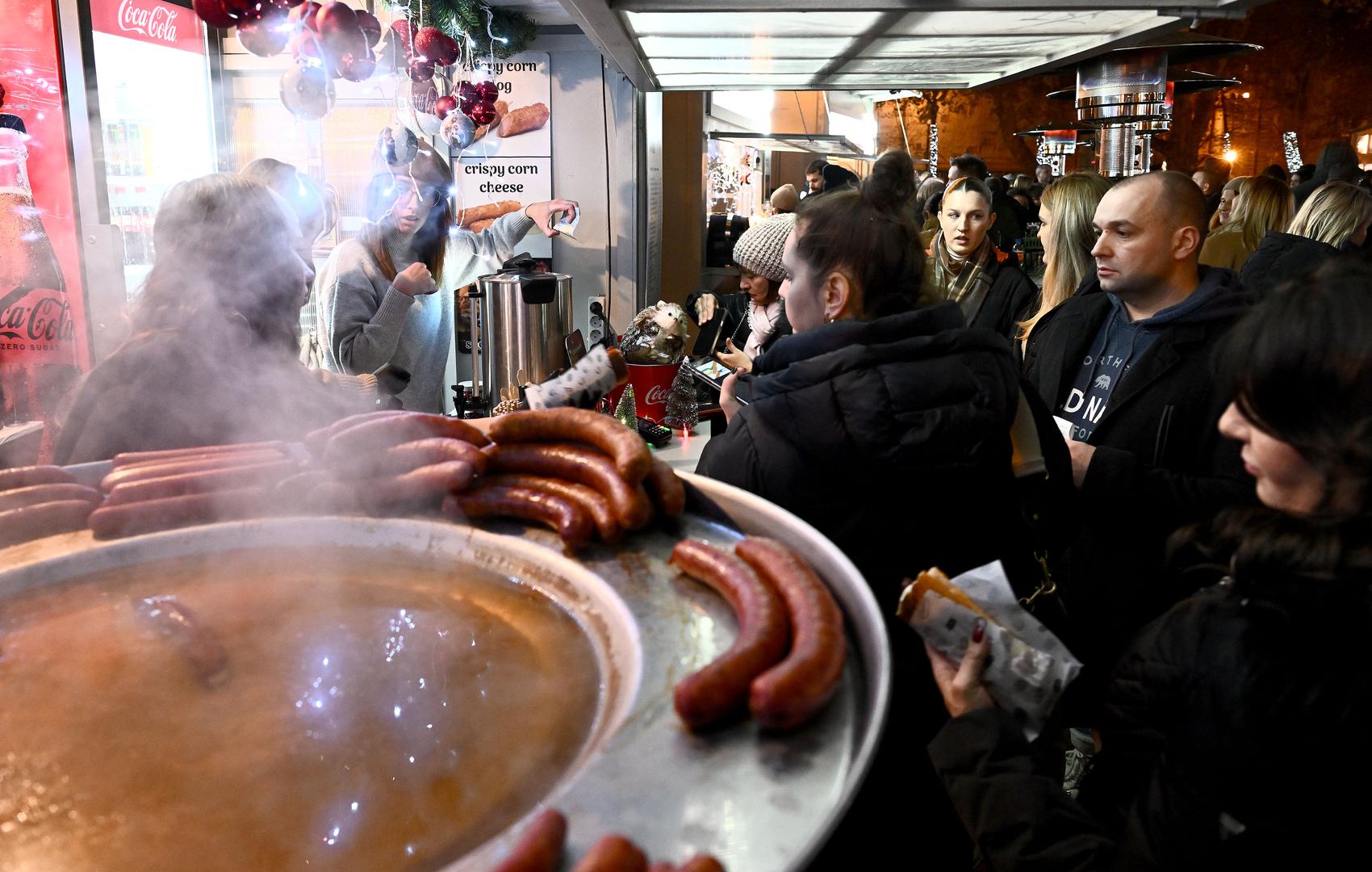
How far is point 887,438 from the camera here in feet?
6.06

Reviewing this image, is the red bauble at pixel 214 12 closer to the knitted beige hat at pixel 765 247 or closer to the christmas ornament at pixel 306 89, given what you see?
the christmas ornament at pixel 306 89

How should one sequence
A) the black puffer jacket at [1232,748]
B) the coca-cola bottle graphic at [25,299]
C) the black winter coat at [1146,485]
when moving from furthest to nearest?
the coca-cola bottle graphic at [25,299], the black winter coat at [1146,485], the black puffer jacket at [1232,748]

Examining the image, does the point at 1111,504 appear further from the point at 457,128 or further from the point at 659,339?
the point at 457,128

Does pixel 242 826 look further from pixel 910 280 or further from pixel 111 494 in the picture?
pixel 910 280

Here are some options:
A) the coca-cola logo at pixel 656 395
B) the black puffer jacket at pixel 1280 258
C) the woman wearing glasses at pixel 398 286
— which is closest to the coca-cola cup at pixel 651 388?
the coca-cola logo at pixel 656 395

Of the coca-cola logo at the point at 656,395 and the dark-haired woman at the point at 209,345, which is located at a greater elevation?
the dark-haired woman at the point at 209,345

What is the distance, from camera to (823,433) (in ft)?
6.18

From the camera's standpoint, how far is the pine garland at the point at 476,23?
5.45 m

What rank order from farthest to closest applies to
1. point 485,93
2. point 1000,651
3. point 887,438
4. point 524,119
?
point 524,119
point 485,93
point 887,438
point 1000,651

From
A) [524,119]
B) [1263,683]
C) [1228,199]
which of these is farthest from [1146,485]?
[1228,199]

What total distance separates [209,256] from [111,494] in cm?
88

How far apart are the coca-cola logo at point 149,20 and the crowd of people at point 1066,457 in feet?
8.00

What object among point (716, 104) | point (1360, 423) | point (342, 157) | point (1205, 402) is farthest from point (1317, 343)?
point (716, 104)

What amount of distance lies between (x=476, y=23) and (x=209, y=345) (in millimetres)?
4376
